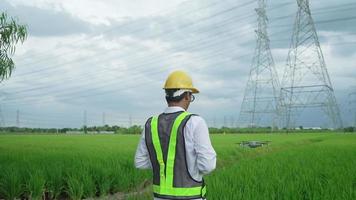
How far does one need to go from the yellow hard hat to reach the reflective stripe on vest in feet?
0.80

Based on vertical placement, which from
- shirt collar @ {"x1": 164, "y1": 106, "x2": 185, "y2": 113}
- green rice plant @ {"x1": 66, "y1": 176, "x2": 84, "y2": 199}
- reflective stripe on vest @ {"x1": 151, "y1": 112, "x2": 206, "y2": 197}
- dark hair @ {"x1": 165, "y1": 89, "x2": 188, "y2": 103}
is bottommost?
green rice plant @ {"x1": 66, "y1": 176, "x2": 84, "y2": 199}

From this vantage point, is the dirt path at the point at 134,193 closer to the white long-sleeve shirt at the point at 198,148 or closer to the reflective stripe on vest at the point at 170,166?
the reflective stripe on vest at the point at 170,166

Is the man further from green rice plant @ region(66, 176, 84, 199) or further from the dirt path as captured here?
green rice plant @ region(66, 176, 84, 199)

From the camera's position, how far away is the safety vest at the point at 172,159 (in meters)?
3.25

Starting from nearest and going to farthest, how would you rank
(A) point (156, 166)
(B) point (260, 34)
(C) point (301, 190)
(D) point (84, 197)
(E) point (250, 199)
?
(A) point (156, 166) < (E) point (250, 199) < (C) point (301, 190) < (D) point (84, 197) < (B) point (260, 34)

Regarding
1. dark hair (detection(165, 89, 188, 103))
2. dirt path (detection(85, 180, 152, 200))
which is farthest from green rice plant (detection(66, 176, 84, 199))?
dark hair (detection(165, 89, 188, 103))

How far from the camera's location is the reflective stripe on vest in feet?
10.7

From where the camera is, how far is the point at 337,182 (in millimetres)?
6691

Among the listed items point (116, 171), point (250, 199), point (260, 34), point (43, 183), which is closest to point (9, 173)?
point (43, 183)

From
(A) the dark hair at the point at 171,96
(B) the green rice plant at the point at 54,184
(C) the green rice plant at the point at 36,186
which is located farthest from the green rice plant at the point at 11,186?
(A) the dark hair at the point at 171,96

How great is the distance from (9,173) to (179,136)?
5429 millimetres

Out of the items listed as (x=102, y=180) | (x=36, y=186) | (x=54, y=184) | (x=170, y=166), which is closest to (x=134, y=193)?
(x=102, y=180)

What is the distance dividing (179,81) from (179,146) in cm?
51

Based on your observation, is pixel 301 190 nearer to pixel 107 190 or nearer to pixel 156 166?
pixel 156 166
